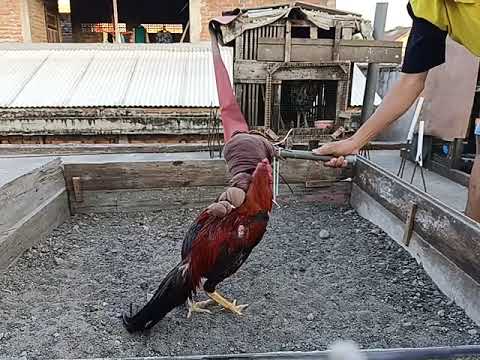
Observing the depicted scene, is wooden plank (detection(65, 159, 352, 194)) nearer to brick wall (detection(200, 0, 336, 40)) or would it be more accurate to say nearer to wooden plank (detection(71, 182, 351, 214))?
wooden plank (detection(71, 182, 351, 214))

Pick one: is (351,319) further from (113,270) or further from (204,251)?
(113,270)

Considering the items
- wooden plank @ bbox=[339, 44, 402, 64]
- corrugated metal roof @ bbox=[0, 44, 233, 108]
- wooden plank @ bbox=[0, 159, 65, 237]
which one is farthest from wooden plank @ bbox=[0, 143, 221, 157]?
wooden plank @ bbox=[339, 44, 402, 64]

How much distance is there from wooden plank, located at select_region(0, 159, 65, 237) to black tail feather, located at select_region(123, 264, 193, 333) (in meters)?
1.02

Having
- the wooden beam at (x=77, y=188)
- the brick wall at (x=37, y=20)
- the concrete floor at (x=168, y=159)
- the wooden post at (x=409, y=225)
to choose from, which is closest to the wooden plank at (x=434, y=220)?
the wooden post at (x=409, y=225)

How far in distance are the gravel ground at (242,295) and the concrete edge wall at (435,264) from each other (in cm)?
5

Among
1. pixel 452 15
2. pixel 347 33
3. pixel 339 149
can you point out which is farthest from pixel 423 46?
pixel 347 33

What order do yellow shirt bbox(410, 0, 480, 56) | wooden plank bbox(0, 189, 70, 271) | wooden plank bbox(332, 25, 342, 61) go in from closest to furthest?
yellow shirt bbox(410, 0, 480, 56) < wooden plank bbox(0, 189, 70, 271) < wooden plank bbox(332, 25, 342, 61)

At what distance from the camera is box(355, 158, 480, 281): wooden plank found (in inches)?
73.9

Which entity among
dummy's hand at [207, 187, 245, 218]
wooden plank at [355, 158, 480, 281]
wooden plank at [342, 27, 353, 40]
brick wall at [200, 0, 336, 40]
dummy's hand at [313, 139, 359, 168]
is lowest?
wooden plank at [355, 158, 480, 281]

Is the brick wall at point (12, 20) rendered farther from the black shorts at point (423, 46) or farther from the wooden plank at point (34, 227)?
the black shorts at point (423, 46)

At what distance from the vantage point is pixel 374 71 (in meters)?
4.90

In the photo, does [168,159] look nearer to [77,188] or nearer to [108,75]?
[77,188]

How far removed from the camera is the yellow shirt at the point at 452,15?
4.70 feet

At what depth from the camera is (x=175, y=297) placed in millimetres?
1886
